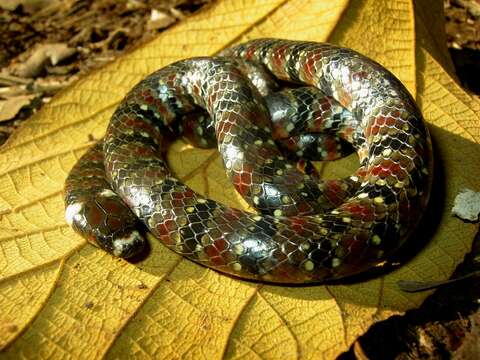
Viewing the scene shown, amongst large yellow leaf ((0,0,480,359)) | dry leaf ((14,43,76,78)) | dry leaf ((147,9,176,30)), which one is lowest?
large yellow leaf ((0,0,480,359))

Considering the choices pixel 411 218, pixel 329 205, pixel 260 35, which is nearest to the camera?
pixel 411 218

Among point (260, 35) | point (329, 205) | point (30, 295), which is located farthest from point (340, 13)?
point (30, 295)

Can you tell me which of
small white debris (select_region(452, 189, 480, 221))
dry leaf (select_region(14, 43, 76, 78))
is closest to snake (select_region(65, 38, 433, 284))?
small white debris (select_region(452, 189, 480, 221))

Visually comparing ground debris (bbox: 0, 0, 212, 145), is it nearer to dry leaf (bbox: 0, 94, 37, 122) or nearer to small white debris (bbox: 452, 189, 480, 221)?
dry leaf (bbox: 0, 94, 37, 122)

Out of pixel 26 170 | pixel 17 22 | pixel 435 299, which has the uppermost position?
pixel 17 22

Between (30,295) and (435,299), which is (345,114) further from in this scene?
(30,295)

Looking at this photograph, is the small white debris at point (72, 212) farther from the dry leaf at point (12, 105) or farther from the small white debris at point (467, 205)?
the small white debris at point (467, 205)

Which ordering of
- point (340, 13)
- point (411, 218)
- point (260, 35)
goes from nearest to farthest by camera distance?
point (411, 218) → point (340, 13) → point (260, 35)
